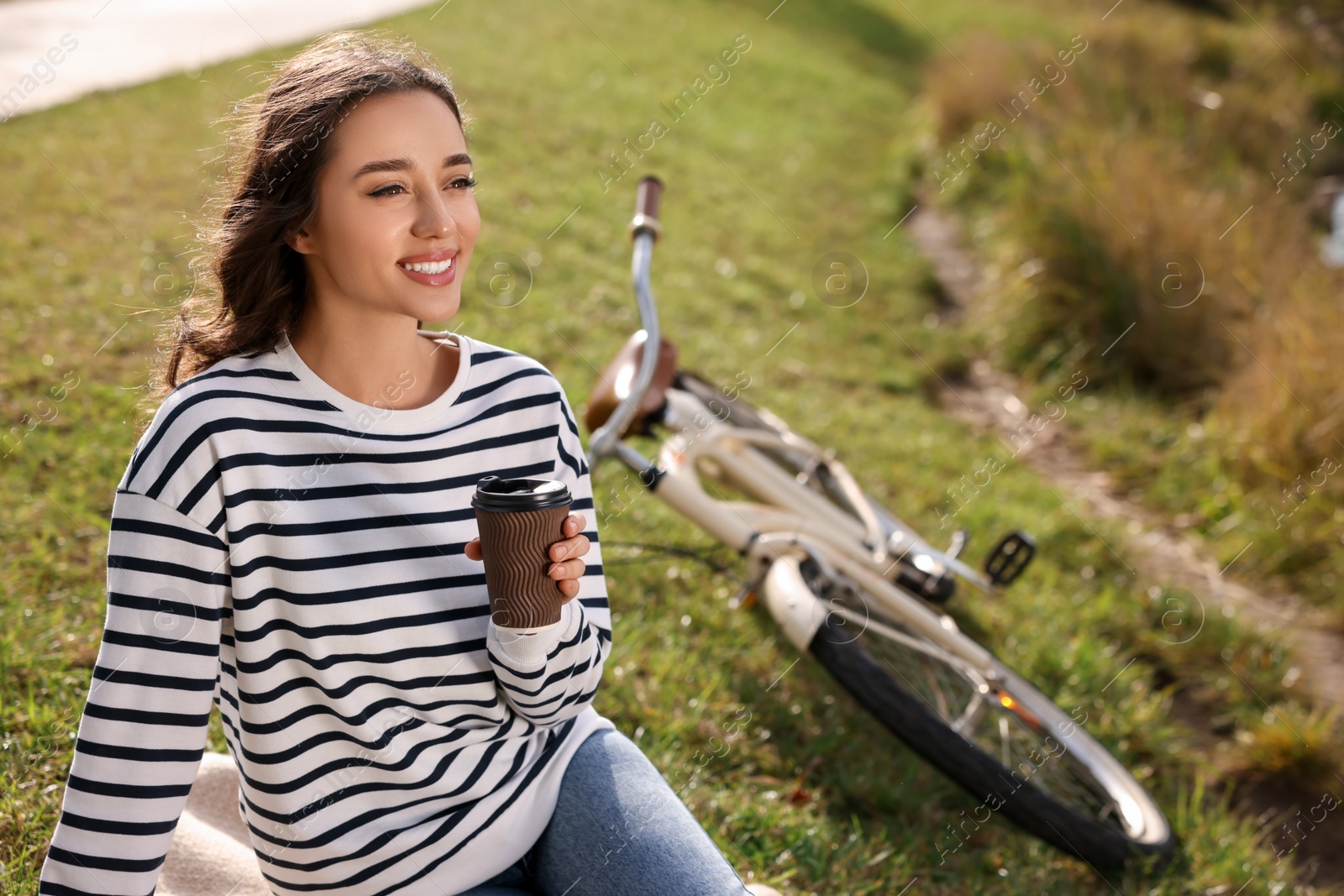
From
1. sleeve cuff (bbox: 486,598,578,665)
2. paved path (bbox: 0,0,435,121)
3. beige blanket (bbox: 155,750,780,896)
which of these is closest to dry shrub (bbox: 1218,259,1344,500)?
beige blanket (bbox: 155,750,780,896)

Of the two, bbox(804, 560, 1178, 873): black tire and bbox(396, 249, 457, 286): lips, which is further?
bbox(804, 560, 1178, 873): black tire

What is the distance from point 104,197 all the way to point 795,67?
31.3 ft

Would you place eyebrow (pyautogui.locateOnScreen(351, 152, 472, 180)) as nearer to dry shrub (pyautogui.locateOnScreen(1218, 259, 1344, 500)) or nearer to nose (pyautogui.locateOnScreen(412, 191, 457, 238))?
nose (pyautogui.locateOnScreen(412, 191, 457, 238))

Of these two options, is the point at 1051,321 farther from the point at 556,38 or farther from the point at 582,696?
the point at 556,38

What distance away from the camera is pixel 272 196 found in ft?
5.45

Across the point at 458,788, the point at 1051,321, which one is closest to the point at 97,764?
the point at 458,788

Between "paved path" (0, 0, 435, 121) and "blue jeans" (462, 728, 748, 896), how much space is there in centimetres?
555

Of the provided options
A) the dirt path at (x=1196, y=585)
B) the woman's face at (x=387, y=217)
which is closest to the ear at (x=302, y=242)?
the woman's face at (x=387, y=217)

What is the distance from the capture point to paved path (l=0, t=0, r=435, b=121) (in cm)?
647

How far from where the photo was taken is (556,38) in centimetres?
1077

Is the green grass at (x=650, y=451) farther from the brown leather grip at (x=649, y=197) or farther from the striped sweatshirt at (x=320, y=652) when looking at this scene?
the brown leather grip at (x=649, y=197)

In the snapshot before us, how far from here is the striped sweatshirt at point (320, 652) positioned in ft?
4.78

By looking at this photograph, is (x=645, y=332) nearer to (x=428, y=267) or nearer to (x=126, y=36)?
(x=428, y=267)

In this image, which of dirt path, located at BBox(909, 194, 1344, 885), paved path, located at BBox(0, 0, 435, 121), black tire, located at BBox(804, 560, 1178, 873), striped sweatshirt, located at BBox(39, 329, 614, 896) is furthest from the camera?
paved path, located at BBox(0, 0, 435, 121)
